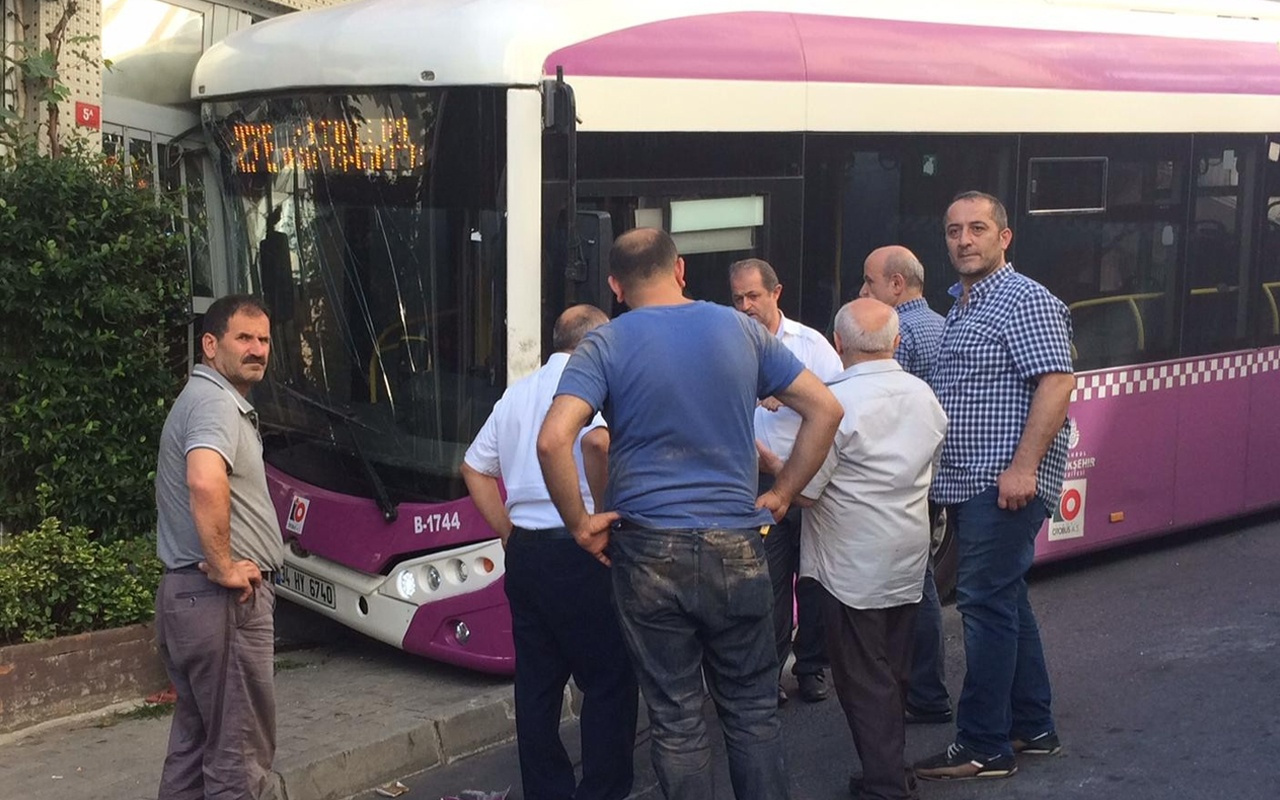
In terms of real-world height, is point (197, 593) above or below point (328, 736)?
above

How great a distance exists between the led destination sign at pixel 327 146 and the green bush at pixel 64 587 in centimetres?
178

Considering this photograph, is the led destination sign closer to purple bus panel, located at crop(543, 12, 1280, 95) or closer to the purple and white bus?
the purple and white bus

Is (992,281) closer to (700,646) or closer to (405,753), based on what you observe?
(700,646)

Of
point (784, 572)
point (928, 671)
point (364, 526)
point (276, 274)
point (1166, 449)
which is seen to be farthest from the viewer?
point (1166, 449)

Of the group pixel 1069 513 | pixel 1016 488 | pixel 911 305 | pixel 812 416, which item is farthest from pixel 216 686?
pixel 1069 513

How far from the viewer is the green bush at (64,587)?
6309 millimetres

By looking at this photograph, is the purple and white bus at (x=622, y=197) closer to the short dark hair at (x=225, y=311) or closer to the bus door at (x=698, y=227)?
the bus door at (x=698, y=227)

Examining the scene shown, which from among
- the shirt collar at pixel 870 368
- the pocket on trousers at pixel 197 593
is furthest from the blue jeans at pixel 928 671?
the pocket on trousers at pixel 197 593

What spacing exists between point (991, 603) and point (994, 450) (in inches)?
20.0

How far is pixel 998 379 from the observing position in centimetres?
539

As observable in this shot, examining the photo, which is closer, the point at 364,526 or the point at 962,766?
the point at 962,766

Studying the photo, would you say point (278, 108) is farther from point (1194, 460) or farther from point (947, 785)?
point (1194, 460)

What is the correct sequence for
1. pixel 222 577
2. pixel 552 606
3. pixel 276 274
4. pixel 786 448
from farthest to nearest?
pixel 276 274, pixel 786 448, pixel 552 606, pixel 222 577

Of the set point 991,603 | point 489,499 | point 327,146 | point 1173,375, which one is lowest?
point 991,603
